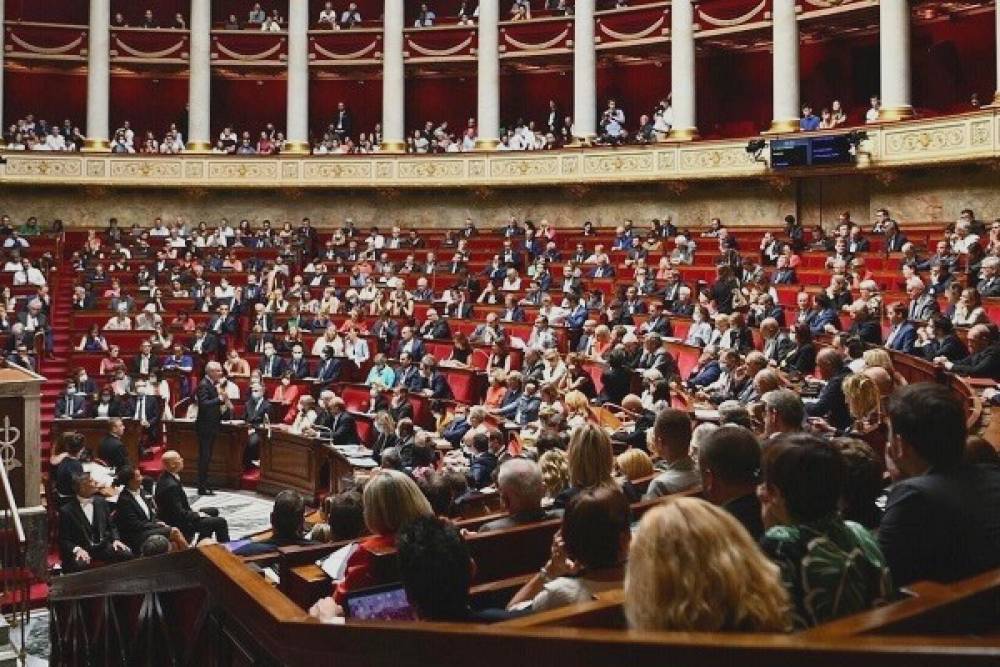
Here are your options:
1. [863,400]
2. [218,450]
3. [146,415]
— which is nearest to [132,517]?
[863,400]

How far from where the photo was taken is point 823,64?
19.7m

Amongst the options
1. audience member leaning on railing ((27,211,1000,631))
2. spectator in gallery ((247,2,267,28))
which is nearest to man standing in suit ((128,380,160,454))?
audience member leaning on railing ((27,211,1000,631))

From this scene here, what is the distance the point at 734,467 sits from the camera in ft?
8.82

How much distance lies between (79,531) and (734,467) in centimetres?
568

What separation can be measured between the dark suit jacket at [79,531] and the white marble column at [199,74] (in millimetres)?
15661

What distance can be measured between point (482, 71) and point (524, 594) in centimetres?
1912

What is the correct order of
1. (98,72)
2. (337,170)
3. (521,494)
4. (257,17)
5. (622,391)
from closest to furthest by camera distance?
(521,494)
(622,391)
(337,170)
(98,72)
(257,17)

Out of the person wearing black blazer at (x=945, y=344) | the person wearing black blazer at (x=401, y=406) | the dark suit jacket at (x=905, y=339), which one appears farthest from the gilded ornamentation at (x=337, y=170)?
the person wearing black blazer at (x=945, y=344)

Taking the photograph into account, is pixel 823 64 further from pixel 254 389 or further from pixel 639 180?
pixel 254 389

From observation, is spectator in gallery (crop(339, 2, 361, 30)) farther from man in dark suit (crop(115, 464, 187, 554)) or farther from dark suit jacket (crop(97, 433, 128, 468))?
man in dark suit (crop(115, 464, 187, 554))

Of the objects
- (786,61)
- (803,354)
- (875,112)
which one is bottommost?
(803,354)

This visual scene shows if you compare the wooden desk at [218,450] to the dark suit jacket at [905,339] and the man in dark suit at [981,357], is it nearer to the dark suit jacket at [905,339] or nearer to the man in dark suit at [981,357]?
the dark suit jacket at [905,339]

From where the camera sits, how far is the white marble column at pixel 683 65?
1886 cm

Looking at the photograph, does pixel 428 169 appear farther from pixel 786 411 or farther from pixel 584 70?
pixel 786 411
